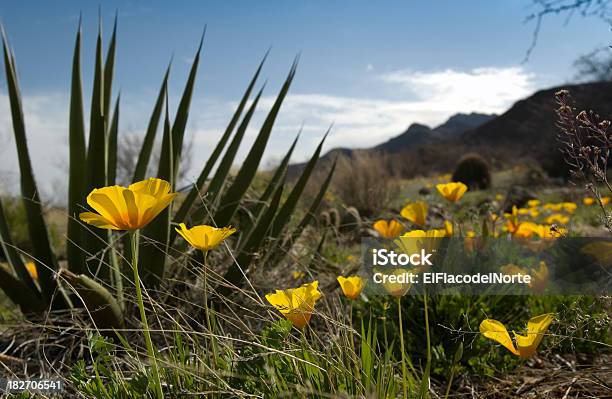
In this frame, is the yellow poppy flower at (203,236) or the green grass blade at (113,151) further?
the green grass blade at (113,151)

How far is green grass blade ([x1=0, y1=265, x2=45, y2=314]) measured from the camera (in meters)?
2.42

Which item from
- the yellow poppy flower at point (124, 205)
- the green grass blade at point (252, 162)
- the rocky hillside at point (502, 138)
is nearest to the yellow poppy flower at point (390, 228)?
the green grass blade at point (252, 162)

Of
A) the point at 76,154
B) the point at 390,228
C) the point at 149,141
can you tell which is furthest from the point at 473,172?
the point at 76,154

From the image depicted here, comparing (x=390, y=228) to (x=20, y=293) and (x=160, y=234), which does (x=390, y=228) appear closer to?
(x=160, y=234)

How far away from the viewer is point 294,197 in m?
2.77

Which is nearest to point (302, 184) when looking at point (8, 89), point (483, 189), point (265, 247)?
point (265, 247)

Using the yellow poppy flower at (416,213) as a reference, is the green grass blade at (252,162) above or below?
above

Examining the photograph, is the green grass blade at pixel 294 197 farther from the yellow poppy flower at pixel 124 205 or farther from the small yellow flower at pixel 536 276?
the yellow poppy flower at pixel 124 205

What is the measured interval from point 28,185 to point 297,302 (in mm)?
1769

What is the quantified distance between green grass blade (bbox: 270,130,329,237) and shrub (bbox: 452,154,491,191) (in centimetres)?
1287

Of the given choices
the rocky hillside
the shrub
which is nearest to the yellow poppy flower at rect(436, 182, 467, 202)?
the rocky hillside

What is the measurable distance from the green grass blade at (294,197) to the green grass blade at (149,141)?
693 millimetres

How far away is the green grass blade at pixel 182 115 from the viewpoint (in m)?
2.64

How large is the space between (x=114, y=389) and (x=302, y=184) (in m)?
1.48
